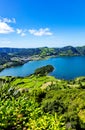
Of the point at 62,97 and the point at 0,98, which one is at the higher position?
the point at 0,98

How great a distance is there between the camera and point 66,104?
5272 centimetres

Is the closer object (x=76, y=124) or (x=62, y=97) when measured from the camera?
(x=76, y=124)

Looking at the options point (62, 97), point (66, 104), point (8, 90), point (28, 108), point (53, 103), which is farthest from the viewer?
point (62, 97)

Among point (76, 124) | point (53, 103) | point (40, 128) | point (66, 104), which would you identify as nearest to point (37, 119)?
point (40, 128)

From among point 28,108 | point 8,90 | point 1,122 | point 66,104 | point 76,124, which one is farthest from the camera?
point 66,104

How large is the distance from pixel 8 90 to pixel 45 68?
185 m

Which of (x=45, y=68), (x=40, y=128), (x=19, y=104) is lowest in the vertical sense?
(x=45, y=68)

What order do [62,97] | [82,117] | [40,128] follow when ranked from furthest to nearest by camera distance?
[62,97] → [82,117] → [40,128]

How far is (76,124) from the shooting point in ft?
120

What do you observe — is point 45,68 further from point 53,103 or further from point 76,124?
point 76,124

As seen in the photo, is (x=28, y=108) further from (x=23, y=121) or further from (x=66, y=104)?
(x=66, y=104)

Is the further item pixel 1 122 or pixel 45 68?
pixel 45 68

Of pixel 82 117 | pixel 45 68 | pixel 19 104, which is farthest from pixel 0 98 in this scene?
pixel 45 68

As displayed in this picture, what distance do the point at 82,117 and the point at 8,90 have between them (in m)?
32.4
